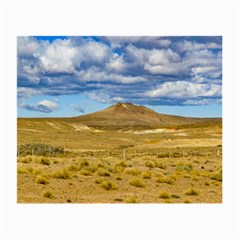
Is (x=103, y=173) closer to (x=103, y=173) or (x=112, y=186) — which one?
(x=103, y=173)

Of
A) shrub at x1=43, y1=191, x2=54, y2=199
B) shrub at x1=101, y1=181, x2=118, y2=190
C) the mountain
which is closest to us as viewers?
shrub at x1=43, y1=191, x2=54, y2=199

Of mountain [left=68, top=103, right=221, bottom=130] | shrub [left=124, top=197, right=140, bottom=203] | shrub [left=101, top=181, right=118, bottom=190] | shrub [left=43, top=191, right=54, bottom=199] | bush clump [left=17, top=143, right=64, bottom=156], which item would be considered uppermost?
mountain [left=68, top=103, right=221, bottom=130]

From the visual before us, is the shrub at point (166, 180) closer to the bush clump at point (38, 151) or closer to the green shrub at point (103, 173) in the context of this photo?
the green shrub at point (103, 173)

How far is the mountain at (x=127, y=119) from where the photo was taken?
94375 mm

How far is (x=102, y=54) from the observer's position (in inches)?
828

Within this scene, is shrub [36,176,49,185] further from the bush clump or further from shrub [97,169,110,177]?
the bush clump

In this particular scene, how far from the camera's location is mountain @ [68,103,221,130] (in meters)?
94.4

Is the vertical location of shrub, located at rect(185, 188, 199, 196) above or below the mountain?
below

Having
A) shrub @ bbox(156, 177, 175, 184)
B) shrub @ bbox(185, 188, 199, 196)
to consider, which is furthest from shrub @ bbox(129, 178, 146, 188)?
shrub @ bbox(185, 188, 199, 196)

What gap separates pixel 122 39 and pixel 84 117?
79.1 metres

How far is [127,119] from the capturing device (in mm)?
105688
